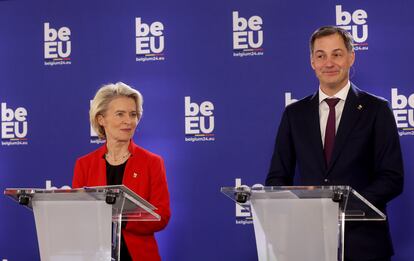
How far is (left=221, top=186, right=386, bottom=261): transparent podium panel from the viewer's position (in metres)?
3.11

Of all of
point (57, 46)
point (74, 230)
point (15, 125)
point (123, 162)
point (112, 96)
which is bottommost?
point (74, 230)

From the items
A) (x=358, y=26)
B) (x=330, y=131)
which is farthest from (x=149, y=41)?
(x=330, y=131)

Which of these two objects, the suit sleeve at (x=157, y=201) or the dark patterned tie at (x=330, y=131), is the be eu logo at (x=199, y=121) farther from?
the dark patterned tie at (x=330, y=131)

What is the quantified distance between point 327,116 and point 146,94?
5.33 ft

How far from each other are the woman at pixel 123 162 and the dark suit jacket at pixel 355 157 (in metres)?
0.79

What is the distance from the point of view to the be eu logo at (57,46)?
18.4 ft

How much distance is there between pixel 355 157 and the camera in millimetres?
3986

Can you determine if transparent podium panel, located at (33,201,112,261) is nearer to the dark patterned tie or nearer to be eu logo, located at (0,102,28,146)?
the dark patterned tie

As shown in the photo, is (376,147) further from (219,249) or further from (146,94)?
(146,94)

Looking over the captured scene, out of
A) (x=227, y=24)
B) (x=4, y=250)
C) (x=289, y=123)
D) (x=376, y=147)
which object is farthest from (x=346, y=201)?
(x=4, y=250)

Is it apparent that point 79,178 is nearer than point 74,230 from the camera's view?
No

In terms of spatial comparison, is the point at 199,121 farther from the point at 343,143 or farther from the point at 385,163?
the point at 385,163

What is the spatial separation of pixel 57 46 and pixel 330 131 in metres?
2.43

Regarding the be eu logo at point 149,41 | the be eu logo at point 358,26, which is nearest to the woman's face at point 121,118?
the be eu logo at point 149,41
